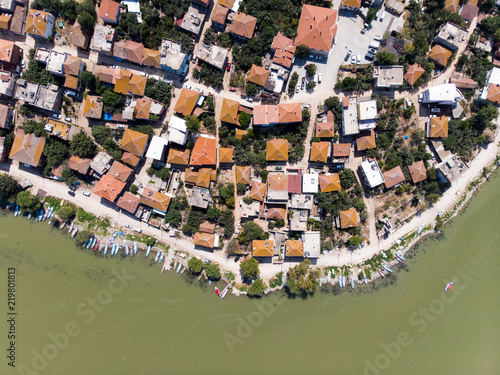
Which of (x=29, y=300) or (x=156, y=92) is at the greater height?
(x=156, y=92)

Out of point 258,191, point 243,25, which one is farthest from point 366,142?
point 243,25

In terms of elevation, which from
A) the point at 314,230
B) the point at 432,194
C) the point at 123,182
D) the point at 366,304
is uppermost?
the point at 432,194

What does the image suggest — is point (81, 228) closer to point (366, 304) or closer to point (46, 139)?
point (46, 139)

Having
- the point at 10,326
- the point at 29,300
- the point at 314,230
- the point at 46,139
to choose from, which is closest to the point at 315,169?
the point at 314,230

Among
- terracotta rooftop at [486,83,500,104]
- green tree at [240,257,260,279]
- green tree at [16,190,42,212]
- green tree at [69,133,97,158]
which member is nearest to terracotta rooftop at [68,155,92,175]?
green tree at [69,133,97,158]

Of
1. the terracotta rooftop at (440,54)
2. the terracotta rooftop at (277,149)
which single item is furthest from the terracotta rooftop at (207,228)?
the terracotta rooftop at (440,54)

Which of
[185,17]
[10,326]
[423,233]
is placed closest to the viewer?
[185,17]

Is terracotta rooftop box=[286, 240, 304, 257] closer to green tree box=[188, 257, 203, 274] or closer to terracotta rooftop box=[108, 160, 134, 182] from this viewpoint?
green tree box=[188, 257, 203, 274]
